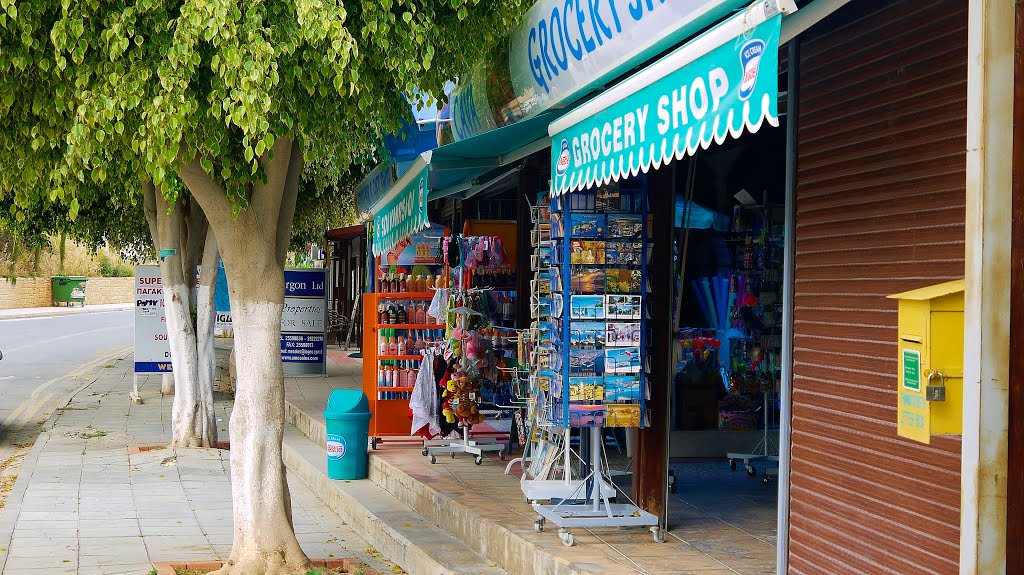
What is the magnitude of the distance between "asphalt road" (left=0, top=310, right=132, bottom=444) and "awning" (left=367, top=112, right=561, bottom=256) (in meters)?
7.95

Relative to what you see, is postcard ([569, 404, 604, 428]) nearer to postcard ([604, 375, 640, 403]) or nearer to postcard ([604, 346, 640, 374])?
postcard ([604, 375, 640, 403])

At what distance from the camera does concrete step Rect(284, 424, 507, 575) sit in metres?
7.00

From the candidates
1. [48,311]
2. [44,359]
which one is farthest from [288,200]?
[48,311]

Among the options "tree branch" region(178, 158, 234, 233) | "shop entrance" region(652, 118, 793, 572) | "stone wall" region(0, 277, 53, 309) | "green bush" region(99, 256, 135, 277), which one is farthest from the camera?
"green bush" region(99, 256, 135, 277)

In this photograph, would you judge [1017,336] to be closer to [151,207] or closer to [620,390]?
[620,390]

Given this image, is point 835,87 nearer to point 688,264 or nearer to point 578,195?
point 578,195

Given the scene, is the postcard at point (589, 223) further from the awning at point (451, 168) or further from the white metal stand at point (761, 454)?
the white metal stand at point (761, 454)

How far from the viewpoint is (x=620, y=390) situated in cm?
675

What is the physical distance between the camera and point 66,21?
554 centimetres

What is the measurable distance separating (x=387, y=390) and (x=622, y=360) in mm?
4949

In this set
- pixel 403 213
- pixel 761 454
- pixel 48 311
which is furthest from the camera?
pixel 48 311

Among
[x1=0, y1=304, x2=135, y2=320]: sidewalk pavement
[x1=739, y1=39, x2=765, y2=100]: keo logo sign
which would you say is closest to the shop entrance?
[x1=739, y1=39, x2=765, y2=100]: keo logo sign

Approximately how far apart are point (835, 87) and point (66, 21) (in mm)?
3967

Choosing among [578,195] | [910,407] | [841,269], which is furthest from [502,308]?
[910,407]
